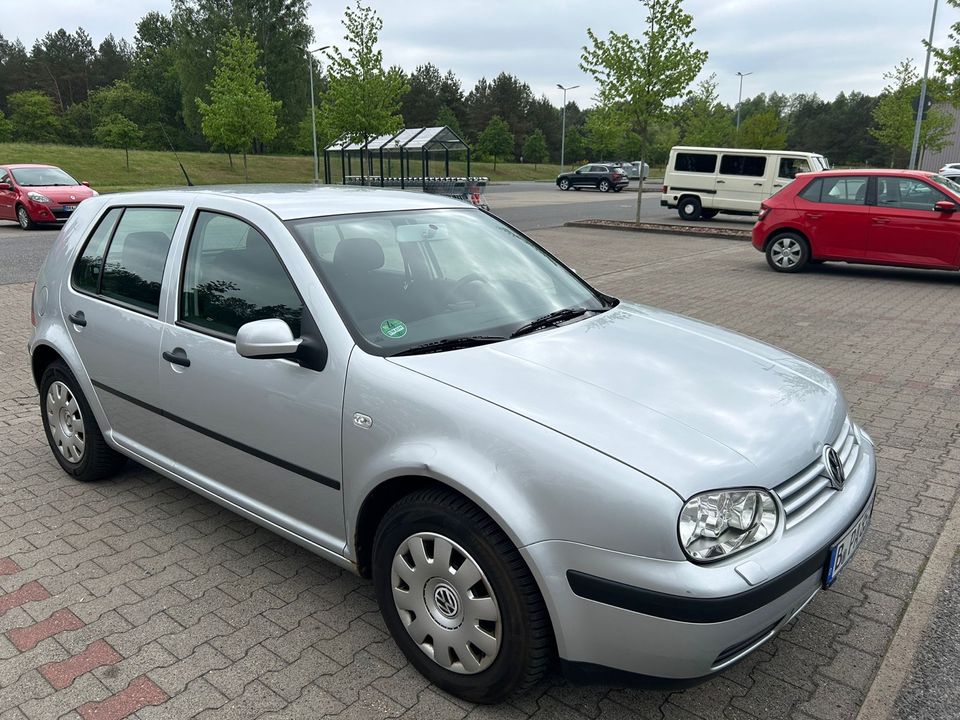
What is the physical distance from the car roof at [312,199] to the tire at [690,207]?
19183 mm

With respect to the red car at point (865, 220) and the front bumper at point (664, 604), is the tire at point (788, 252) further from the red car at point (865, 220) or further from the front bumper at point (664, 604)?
the front bumper at point (664, 604)

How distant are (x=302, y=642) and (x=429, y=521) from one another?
0.88m

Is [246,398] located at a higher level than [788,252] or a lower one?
higher

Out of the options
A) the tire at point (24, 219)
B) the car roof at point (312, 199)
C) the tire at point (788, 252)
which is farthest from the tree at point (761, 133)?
the car roof at point (312, 199)

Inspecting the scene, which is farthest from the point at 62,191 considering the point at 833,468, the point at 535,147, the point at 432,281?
the point at 535,147

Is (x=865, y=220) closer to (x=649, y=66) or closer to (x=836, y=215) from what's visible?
(x=836, y=215)

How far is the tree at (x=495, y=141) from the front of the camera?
61416mm

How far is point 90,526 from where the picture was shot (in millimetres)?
3787

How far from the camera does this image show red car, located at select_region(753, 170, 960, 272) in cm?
1064

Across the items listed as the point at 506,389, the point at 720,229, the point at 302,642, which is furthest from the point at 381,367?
the point at 720,229

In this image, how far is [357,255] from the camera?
309 cm

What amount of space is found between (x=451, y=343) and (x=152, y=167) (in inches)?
1693

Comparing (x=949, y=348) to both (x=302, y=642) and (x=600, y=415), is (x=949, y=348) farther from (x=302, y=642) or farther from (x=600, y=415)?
(x=302, y=642)

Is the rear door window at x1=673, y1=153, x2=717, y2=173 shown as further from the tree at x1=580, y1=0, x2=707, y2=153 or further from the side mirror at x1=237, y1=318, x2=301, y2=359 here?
the side mirror at x1=237, y1=318, x2=301, y2=359
